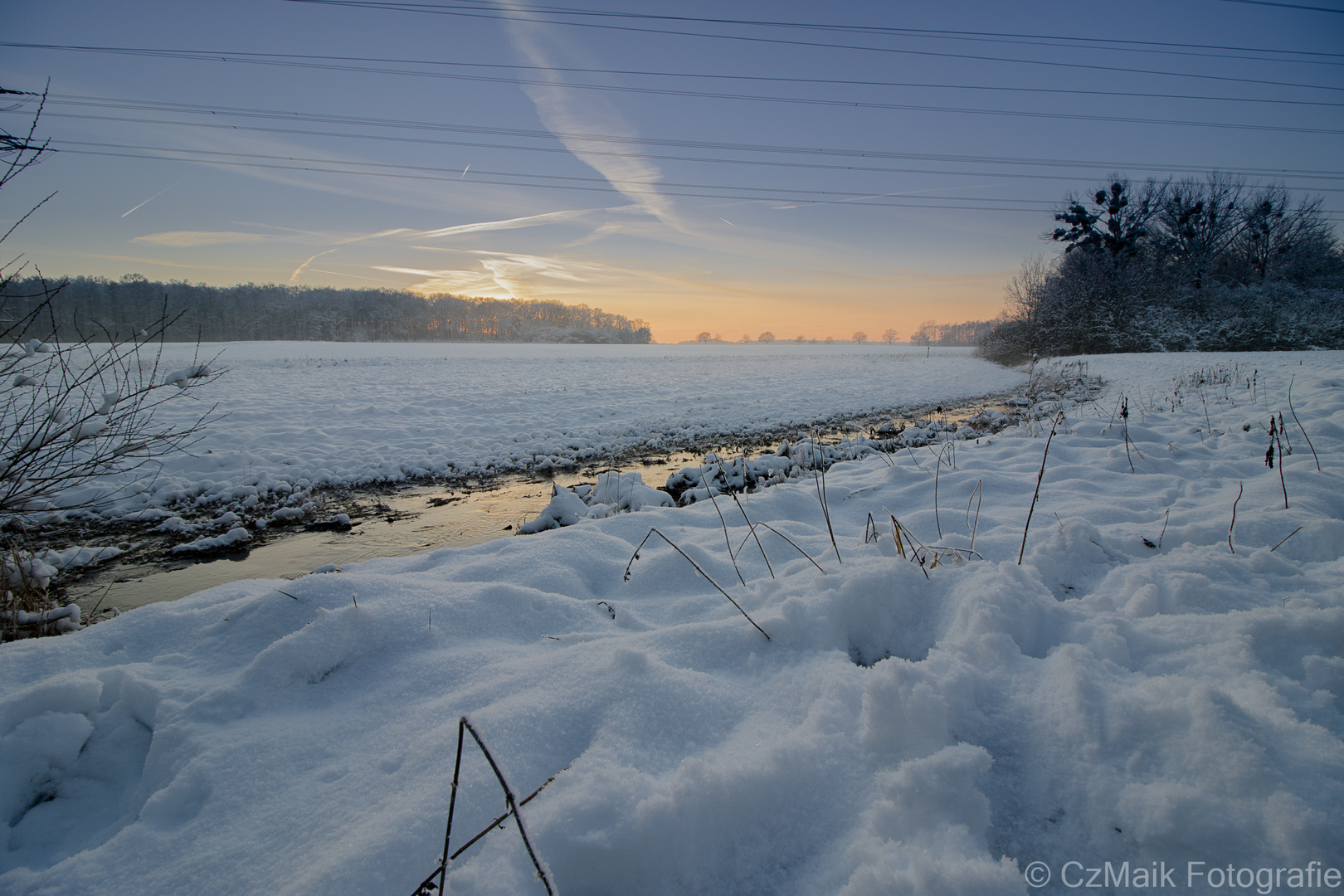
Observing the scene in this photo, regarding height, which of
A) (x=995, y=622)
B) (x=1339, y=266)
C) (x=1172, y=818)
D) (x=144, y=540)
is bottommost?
(x=144, y=540)

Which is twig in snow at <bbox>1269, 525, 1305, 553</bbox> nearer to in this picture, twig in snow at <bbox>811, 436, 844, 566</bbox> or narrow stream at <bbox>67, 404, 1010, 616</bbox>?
twig in snow at <bbox>811, 436, 844, 566</bbox>

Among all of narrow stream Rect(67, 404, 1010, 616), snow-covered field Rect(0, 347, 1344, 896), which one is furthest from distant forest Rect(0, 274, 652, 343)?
snow-covered field Rect(0, 347, 1344, 896)

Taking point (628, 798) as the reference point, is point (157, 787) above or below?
below

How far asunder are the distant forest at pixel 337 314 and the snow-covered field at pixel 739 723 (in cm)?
5142

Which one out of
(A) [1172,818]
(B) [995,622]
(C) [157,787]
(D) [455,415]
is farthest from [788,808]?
(D) [455,415]

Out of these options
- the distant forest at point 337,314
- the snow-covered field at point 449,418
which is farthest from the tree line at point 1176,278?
the distant forest at point 337,314

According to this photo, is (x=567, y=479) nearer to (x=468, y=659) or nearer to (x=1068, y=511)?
(x=468, y=659)

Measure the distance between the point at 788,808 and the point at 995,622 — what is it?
0.89 meters

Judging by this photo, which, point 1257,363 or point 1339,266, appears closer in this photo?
point 1257,363

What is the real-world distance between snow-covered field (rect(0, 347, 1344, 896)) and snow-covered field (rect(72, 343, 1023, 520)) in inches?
138

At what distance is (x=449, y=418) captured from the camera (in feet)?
32.5

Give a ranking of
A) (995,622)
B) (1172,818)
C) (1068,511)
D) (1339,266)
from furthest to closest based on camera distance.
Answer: (1339,266)
(1068,511)
(995,622)
(1172,818)

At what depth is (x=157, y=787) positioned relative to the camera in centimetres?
136

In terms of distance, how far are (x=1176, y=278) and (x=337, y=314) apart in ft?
241
